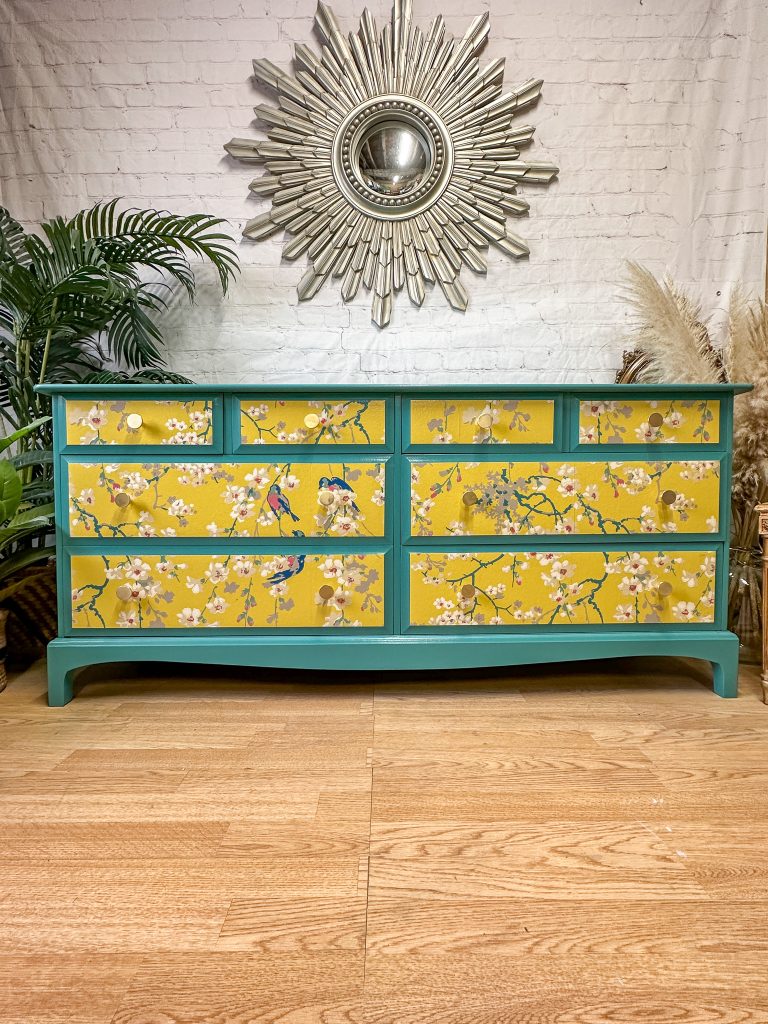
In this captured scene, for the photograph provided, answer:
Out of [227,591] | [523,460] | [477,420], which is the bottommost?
[227,591]

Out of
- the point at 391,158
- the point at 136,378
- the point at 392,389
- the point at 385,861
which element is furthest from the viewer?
the point at 391,158

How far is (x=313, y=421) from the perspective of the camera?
63.8 inches

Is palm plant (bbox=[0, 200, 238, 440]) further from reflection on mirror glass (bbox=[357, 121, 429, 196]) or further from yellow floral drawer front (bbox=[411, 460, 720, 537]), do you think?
yellow floral drawer front (bbox=[411, 460, 720, 537])

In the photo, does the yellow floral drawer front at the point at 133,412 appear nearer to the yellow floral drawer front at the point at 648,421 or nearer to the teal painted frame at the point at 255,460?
the teal painted frame at the point at 255,460

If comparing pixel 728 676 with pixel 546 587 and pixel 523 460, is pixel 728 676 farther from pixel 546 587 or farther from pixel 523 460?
pixel 523 460

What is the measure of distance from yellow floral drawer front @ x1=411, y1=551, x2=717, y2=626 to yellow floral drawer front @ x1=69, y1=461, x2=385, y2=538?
218mm

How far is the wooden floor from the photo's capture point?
0.75 metres

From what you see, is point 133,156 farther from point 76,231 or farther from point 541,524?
point 541,524

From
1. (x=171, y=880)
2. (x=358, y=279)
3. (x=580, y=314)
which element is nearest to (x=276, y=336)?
(x=358, y=279)

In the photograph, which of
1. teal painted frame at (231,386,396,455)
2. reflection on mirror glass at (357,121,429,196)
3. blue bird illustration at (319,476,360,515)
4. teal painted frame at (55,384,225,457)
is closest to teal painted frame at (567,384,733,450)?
teal painted frame at (231,386,396,455)

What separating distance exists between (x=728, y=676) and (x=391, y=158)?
6.32 feet

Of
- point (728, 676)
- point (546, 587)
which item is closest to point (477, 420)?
point (546, 587)

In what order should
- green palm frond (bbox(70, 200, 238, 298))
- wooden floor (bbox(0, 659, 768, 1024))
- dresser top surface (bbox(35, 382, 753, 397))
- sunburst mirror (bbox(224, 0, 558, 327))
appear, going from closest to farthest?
wooden floor (bbox(0, 659, 768, 1024)) → dresser top surface (bbox(35, 382, 753, 397)) → green palm frond (bbox(70, 200, 238, 298)) → sunburst mirror (bbox(224, 0, 558, 327))

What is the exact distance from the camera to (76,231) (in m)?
1.88
